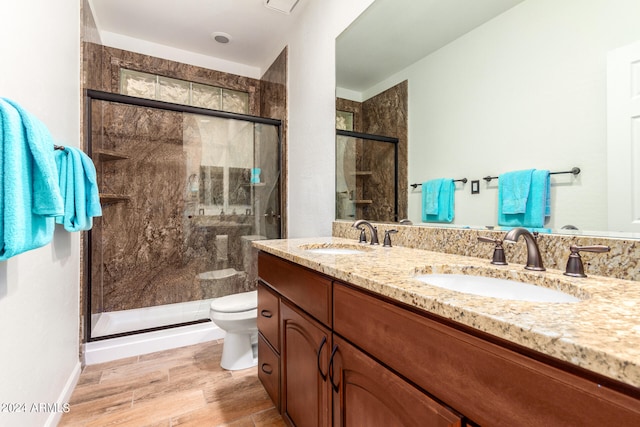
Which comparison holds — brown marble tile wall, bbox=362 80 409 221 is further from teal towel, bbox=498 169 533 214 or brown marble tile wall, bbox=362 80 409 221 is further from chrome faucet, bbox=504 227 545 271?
chrome faucet, bbox=504 227 545 271

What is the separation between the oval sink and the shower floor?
6.99ft

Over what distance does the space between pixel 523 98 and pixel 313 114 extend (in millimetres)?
1459

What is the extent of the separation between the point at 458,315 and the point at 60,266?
1.84 meters

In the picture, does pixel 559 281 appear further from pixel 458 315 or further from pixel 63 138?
pixel 63 138

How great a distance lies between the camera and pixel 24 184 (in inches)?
34.4

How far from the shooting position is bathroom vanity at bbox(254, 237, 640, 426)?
38cm

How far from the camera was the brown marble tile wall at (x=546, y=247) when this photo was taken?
0.74 metres

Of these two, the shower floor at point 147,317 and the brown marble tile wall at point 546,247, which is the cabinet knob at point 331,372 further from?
the shower floor at point 147,317

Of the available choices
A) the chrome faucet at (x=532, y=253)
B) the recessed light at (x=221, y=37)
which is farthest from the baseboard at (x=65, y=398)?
the recessed light at (x=221, y=37)

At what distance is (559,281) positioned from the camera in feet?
2.35

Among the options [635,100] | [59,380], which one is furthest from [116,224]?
[635,100]

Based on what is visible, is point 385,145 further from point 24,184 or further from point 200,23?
point 200,23

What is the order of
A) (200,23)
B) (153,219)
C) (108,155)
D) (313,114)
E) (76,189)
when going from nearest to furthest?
(76,189) < (313,114) < (108,155) < (200,23) < (153,219)

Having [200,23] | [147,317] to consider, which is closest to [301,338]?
[147,317]
